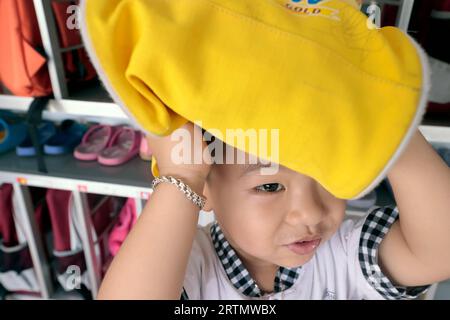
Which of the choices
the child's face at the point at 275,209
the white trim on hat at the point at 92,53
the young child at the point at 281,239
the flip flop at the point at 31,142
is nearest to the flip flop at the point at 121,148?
the flip flop at the point at 31,142

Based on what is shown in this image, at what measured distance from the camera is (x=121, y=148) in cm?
143

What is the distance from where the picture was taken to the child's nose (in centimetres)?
47

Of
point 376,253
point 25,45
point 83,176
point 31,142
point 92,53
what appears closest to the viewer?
point 92,53

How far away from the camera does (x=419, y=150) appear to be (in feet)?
1.45

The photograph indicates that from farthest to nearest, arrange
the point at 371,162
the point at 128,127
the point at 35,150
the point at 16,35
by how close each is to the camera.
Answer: the point at 128,127 < the point at 35,150 < the point at 16,35 < the point at 371,162

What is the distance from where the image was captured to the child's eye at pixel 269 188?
0.48 metres

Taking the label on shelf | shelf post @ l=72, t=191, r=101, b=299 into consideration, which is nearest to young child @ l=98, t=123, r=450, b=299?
the label on shelf

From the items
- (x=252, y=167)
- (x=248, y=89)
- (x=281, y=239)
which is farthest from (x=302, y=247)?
(x=248, y=89)

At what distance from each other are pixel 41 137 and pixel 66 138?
4.2 inches

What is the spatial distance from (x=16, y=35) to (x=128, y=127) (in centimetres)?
57

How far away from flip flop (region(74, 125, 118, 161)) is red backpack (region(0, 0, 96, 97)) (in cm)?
28

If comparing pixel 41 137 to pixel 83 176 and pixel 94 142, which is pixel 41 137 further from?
pixel 83 176
